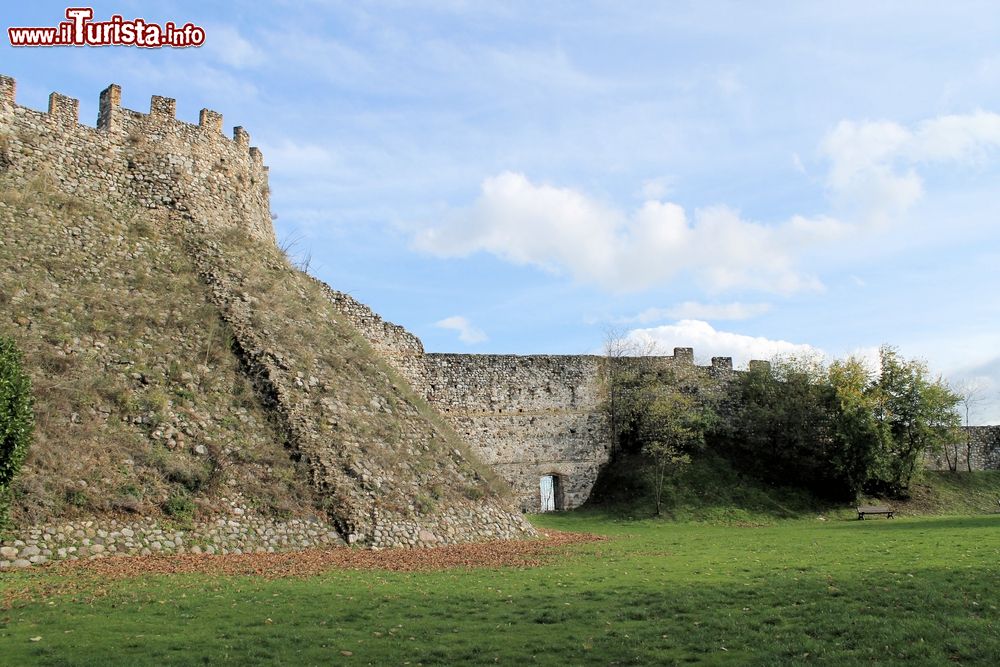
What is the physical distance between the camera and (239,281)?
2375cm

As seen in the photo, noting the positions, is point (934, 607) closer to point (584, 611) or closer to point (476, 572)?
point (584, 611)

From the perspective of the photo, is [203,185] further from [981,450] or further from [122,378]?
[981,450]

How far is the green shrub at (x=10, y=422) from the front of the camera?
522 inches

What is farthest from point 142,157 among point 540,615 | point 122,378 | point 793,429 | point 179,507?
point 793,429

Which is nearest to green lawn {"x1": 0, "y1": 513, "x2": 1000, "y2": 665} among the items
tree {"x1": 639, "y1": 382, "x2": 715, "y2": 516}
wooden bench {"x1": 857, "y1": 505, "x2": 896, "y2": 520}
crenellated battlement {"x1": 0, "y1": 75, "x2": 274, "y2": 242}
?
crenellated battlement {"x1": 0, "y1": 75, "x2": 274, "y2": 242}

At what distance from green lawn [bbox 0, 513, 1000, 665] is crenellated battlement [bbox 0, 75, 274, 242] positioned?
13.9 meters

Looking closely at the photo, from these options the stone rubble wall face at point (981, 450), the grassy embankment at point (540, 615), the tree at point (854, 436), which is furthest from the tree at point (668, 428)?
the grassy embankment at point (540, 615)

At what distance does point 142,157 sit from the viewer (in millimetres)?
24750

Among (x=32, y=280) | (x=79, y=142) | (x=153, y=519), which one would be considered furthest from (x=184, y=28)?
(x=153, y=519)

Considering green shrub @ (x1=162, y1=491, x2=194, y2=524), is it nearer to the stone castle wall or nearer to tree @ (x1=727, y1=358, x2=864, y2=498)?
the stone castle wall

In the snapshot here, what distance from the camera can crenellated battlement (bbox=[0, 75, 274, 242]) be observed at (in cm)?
2277

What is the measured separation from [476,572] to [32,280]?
1294 centimetres

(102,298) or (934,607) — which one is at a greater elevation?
(102,298)

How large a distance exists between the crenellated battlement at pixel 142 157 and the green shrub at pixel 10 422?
36.0ft
